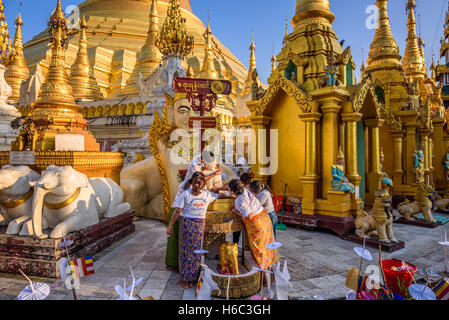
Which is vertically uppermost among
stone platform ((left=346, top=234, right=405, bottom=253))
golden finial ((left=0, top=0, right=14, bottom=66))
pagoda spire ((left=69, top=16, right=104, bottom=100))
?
pagoda spire ((left=69, top=16, right=104, bottom=100))

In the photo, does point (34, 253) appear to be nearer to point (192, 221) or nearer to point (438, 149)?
point (192, 221)

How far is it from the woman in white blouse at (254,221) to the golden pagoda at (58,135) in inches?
125

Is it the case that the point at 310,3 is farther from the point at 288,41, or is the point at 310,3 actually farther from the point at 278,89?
the point at 278,89

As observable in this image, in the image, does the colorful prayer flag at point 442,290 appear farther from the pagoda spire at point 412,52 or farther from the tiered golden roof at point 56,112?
the pagoda spire at point 412,52

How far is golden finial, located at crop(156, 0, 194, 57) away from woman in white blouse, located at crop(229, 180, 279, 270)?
748cm

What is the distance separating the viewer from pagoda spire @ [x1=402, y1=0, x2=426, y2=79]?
533 inches

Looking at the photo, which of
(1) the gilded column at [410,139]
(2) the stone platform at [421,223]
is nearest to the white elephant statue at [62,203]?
(2) the stone platform at [421,223]

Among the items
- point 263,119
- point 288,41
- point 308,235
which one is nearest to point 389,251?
point 308,235

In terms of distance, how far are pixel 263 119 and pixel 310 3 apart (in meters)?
3.74

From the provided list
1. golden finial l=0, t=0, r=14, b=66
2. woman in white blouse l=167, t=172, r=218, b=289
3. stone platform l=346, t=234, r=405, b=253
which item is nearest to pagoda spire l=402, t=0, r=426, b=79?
stone platform l=346, t=234, r=405, b=253

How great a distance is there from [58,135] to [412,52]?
620 inches

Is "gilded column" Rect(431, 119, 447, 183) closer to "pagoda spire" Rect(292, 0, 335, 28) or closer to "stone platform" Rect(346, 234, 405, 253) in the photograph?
"pagoda spire" Rect(292, 0, 335, 28)

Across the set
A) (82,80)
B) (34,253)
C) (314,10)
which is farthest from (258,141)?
(82,80)

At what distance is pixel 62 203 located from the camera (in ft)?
12.8
